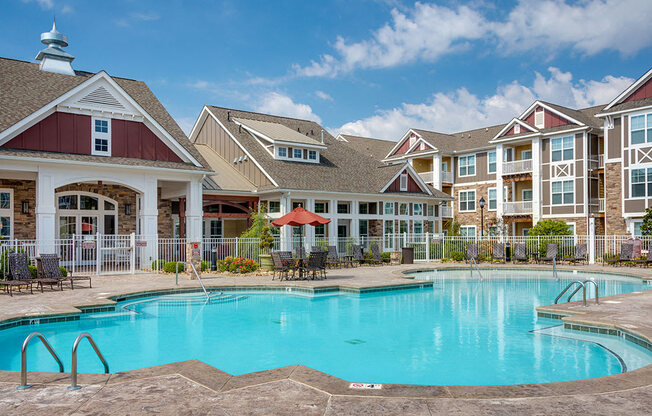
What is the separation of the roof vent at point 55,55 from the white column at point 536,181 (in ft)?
96.1

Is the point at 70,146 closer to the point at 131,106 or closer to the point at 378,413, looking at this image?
the point at 131,106

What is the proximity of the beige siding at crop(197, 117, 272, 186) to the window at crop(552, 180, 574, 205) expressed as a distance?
20.4 meters

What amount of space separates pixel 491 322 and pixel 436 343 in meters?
2.54

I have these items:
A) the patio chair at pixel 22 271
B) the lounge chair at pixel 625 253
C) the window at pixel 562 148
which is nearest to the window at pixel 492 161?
the window at pixel 562 148

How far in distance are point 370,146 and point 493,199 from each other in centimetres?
1305

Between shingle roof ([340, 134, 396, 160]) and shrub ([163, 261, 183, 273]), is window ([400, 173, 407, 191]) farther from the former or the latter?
shrub ([163, 261, 183, 273])

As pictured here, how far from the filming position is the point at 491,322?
11898 millimetres

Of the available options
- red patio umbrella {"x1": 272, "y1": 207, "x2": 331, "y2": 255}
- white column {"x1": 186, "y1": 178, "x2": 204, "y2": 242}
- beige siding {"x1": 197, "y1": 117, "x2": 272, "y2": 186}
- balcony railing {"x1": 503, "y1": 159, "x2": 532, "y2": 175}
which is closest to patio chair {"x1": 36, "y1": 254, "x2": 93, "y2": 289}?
red patio umbrella {"x1": 272, "y1": 207, "x2": 331, "y2": 255}

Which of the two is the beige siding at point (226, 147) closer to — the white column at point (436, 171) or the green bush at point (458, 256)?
the green bush at point (458, 256)

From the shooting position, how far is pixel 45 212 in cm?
2003

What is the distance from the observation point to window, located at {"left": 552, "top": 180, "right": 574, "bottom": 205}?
3509 cm

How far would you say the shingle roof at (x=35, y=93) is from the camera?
833 inches

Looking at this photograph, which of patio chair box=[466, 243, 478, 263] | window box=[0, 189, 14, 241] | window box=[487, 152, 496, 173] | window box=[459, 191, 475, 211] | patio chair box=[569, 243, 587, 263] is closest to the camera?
window box=[0, 189, 14, 241]

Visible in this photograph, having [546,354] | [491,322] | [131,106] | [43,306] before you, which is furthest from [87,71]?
[546,354]
